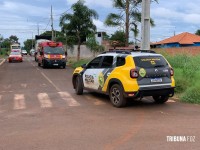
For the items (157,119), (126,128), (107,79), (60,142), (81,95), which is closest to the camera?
(60,142)

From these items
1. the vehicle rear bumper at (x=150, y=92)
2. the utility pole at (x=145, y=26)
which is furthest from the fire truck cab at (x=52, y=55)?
the vehicle rear bumper at (x=150, y=92)

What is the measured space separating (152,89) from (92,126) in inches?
115

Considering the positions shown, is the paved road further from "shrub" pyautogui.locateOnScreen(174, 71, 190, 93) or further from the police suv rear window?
"shrub" pyautogui.locateOnScreen(174, 71, 190, 93)

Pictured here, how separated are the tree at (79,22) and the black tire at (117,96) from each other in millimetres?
26064

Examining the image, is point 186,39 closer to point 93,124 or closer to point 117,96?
point 117,96

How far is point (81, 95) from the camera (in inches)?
517

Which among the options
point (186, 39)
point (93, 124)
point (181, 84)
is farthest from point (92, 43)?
point (93, 124)

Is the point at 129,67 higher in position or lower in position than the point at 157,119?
higher

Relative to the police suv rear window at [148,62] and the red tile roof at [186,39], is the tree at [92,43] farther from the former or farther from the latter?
the police suv rear window at [148,62]

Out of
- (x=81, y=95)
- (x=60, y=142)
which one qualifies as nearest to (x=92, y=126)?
(x=60, y=142)

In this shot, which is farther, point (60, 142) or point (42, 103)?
point (42, 103)

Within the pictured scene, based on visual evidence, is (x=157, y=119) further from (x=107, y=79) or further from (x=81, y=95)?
(x=81, y=95)

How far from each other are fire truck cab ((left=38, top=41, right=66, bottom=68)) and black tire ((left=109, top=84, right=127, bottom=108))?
2173 centimetres

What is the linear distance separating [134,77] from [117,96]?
899 mm
